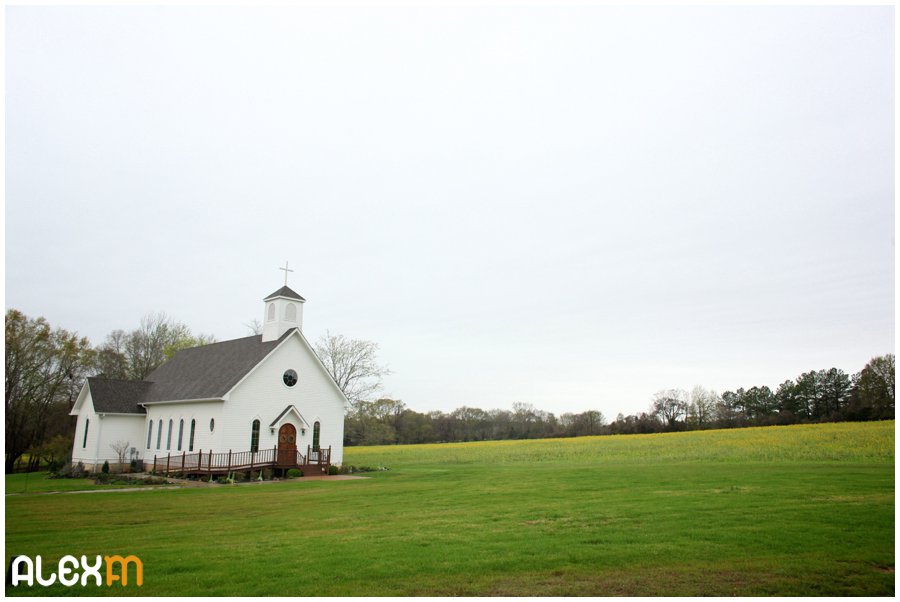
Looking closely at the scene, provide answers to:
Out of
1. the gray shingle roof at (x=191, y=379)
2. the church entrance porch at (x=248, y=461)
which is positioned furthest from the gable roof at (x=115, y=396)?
the church entrance porch at (x=248, y=461)

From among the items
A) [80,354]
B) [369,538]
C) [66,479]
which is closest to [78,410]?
[66,479]

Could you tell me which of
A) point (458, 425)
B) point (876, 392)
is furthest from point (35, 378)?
point (876, 392)

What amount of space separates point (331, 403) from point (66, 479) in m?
15.4

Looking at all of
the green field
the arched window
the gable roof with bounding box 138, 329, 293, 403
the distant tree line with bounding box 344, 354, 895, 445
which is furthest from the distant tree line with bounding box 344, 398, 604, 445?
the green field

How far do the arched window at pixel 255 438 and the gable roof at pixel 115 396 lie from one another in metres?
11.3

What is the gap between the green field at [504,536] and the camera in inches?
360

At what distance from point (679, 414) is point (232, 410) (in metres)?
69.1

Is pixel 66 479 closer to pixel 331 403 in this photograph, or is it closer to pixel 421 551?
pixel 331 403

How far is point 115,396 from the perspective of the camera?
41156mm

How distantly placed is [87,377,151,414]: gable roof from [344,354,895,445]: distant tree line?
2201 centimetres

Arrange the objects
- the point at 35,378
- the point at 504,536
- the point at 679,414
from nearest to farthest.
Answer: the point at 504,536
the point at 35,378
the point at 679,414

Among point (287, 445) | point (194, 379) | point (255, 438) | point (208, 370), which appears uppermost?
point (208, 370)

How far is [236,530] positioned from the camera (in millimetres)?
14344

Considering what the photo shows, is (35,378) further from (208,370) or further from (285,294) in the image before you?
(285,294)
